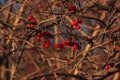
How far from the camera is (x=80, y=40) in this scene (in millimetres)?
4766

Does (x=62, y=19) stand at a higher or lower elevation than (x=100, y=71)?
higher

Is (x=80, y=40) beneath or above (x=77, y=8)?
beneath

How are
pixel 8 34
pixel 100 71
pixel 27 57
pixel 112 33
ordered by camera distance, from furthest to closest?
pixel 27 57
pixel 8 34
pixel 100 71
pixel 112 33

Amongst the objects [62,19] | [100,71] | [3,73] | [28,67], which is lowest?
[28,67]

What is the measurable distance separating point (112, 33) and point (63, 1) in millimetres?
716

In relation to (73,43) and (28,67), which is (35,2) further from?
(28,67)

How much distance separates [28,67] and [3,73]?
3993 millimetres

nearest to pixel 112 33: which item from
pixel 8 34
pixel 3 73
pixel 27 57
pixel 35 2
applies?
pixel 8 34

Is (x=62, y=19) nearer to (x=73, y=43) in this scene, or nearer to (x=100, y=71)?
(x=73, y=43)

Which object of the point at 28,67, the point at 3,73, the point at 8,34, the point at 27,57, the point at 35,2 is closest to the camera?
the point at 8,34

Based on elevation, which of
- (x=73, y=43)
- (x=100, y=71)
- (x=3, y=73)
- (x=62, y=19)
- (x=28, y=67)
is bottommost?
(x=28, y=67)

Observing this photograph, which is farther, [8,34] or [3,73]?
[3,73]

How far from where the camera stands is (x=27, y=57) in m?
11.1

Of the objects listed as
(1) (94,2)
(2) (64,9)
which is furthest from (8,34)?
(1) (94,2)
